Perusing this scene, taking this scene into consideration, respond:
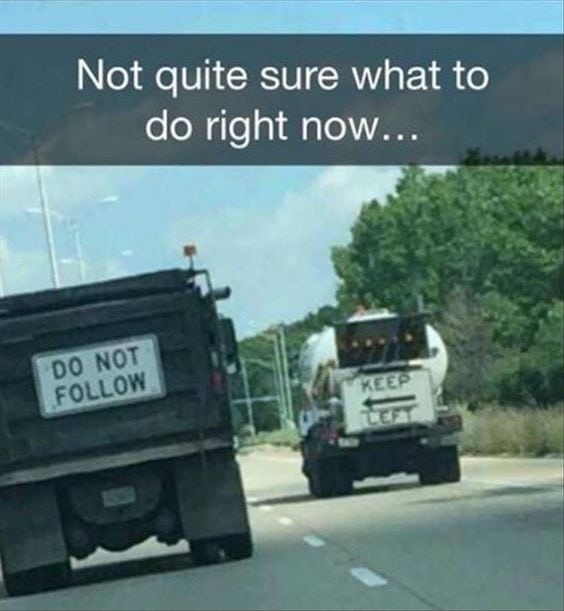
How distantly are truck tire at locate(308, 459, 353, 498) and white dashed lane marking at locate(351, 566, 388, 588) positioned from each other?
20.5 metres

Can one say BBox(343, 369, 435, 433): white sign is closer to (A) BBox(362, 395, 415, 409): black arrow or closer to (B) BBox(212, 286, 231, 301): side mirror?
(A) BBox(362, 395, 415, 409): black arrow

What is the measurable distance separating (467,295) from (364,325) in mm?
52580

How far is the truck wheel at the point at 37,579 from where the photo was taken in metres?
23.4

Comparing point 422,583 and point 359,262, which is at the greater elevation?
point 359,262

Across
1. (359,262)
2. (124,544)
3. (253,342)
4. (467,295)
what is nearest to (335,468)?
(124,544)

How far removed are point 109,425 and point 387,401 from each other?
18471mm

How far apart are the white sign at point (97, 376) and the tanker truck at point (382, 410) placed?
17.9 metres

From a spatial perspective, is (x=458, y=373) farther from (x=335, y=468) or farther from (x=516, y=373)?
(x=335, y=468)

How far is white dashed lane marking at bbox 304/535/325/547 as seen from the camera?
84.9 ft

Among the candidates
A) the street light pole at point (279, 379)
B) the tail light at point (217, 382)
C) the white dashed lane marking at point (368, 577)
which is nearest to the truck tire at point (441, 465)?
the tail light at point (217, 382)

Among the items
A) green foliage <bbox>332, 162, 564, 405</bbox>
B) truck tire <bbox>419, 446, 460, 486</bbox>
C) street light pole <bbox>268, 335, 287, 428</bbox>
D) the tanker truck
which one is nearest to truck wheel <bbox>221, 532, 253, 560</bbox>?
the tanker truck

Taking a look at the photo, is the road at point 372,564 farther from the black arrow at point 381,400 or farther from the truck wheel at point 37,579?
the black arrow at point 381,400

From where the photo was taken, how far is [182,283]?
24281 mm

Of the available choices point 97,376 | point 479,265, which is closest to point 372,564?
point 97,376
